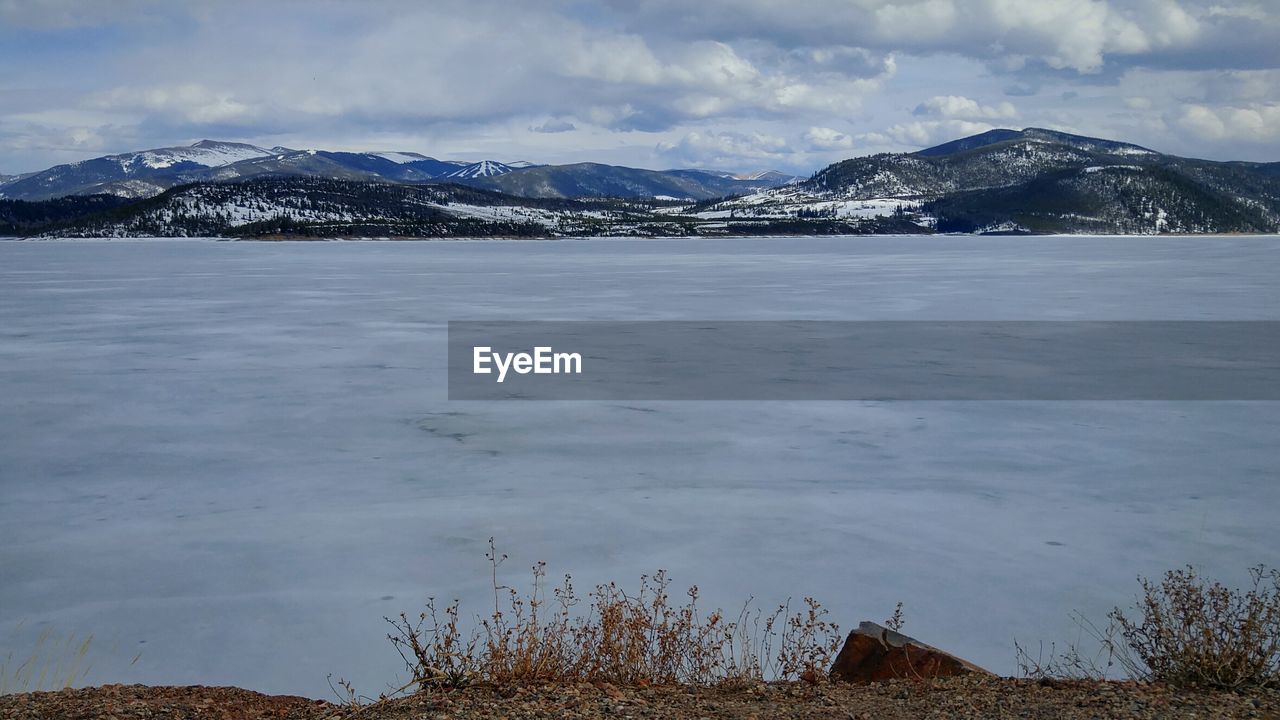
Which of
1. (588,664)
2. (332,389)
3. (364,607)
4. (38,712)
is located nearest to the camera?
(38,712)

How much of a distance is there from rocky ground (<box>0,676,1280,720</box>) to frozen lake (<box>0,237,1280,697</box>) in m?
1.18

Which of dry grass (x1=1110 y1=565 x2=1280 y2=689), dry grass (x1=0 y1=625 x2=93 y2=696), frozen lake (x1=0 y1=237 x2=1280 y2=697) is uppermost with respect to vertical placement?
dry grass (x1=1110 y1=565 x2=1280 y2=689)

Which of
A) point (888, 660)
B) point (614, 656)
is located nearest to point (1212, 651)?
point (888, 660)

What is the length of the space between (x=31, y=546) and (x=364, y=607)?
10.8ft

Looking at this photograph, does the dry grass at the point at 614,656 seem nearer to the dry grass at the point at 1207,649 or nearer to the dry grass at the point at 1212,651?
the dry grass at the point at 1207,649

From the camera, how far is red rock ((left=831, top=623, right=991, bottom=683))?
5719mm

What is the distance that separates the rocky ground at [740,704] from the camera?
4914mm

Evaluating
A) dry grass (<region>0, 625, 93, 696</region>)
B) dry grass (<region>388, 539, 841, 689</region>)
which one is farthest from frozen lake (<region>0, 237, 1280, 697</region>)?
dry grass (<region>388, 539, 841, 689</region>)

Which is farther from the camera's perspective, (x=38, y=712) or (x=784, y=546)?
(x=784, y=546)

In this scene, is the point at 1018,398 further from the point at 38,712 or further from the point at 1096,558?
the point at 38,712

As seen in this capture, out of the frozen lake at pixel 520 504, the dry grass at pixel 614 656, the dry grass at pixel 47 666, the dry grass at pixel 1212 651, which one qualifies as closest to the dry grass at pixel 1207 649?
the dry grass at pixel 1212 651

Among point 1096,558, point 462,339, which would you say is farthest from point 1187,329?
point 1096,558

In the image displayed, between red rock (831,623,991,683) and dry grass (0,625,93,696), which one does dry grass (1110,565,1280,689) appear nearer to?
red rock (831,623,991,683)

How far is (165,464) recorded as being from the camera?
38.0 ft
